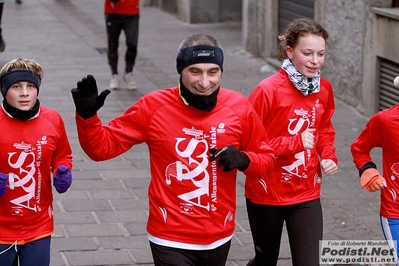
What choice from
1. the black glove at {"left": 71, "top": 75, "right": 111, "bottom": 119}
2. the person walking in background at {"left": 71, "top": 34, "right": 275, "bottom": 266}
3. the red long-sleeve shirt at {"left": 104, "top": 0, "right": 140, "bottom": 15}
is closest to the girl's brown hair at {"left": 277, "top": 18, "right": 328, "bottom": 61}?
the person walking in background at {"left": 71, "top": 34, "right": 275, "bottom": 266}

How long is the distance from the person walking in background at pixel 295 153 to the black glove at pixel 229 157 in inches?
28.3

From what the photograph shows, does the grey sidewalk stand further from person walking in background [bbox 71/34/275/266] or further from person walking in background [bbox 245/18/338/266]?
person walking in background [bbox 71/34/275/266]

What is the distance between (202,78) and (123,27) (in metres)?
7.56

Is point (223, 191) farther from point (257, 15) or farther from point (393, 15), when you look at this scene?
point (257, 15)

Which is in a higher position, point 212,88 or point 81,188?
point 212,88

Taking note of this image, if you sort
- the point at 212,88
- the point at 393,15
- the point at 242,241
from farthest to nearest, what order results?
the point at 393,15
the point at 242,241
the point at 212,88

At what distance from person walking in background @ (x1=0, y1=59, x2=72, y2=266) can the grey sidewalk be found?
4.71 ft

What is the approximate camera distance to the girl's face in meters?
4.66

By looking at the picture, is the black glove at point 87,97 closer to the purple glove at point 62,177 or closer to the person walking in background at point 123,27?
the purple glove at point 62,177

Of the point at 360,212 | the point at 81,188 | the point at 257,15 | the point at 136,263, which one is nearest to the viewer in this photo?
the point at 136,263

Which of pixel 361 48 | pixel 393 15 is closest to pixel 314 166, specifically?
pixel 393 15

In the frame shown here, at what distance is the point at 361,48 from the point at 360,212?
388 centimetres

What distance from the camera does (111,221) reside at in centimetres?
670

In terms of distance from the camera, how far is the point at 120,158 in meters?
8.61
